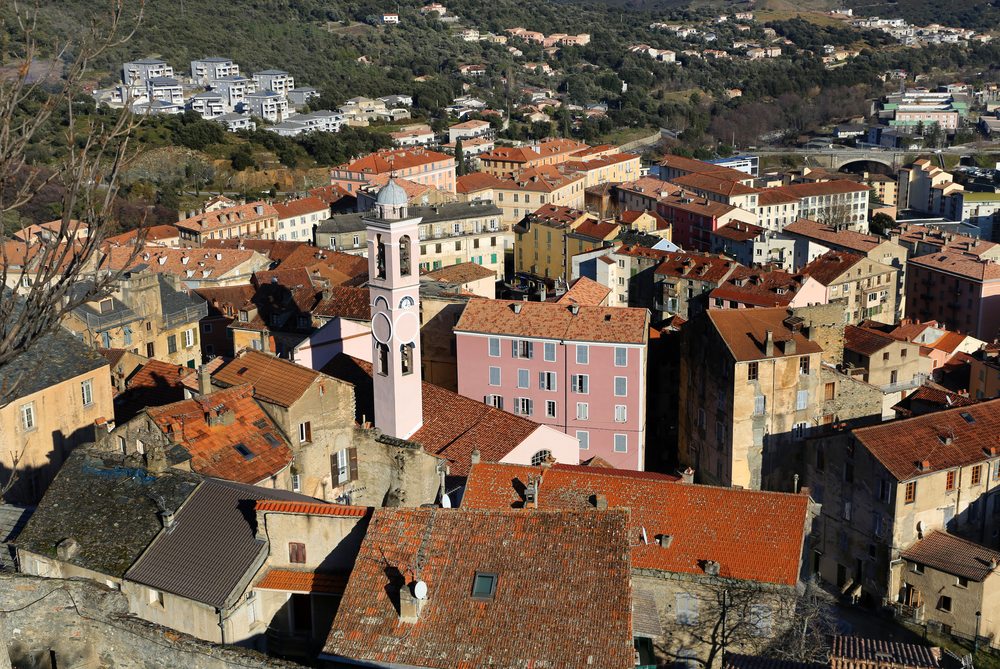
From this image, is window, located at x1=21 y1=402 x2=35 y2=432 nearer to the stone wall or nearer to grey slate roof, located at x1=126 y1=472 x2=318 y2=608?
grey slate roof, located at x1=126 y1=472 x2=318 y2=608

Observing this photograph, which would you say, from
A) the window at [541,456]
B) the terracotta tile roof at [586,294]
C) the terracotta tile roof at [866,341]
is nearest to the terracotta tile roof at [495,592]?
the window at [541,456]

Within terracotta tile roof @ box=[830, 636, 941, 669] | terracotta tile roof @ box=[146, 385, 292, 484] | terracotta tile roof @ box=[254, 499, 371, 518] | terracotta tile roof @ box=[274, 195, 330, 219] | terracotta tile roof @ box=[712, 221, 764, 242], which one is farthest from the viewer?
terracotta tile roof @ box=[274, 195, 330, 219]

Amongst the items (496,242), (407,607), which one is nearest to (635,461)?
(407,607)

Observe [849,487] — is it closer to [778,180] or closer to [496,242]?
[496,242]

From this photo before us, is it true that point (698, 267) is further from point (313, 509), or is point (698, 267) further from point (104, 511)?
point (313, 509)

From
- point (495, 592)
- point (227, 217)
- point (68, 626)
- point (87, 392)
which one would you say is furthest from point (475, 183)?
point (68, 626)

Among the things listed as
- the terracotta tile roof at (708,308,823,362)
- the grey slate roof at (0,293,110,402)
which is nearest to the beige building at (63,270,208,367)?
the grey slate roof at (0,293,110,402)
